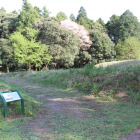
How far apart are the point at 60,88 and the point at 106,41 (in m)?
18.8

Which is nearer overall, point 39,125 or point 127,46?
point 39,125

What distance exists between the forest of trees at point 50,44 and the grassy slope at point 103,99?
30.0 ft

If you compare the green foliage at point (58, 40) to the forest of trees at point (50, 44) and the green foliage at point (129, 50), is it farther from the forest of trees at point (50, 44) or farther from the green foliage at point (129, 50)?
the green foliage at point (129, 50)

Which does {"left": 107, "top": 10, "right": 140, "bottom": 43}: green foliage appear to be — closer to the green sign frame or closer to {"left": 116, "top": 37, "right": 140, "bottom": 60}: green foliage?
{"left": 116, "top": 37, "right": 140, "bottom": 60}: green foliage

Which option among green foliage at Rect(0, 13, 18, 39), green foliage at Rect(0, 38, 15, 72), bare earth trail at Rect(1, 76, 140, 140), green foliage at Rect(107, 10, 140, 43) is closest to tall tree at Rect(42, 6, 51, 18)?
green foliage at Rect(0, 13, 18, 39)

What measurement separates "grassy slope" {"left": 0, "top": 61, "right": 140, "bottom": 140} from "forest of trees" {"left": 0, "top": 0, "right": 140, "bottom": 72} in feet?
30.0

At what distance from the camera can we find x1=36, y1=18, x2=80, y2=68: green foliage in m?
21.3

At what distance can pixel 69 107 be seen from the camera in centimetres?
610

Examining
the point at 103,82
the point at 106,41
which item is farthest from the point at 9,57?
the point at 103,82

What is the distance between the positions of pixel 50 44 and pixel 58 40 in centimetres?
123

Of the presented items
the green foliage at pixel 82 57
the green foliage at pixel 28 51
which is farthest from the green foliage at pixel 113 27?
the green foliage at pixel 28 51

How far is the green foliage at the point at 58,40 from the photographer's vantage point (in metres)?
21.3

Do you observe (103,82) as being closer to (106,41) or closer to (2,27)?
(106,41)

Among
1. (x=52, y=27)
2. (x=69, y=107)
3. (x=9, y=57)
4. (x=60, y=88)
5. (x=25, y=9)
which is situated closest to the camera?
(x=69, y=107)
